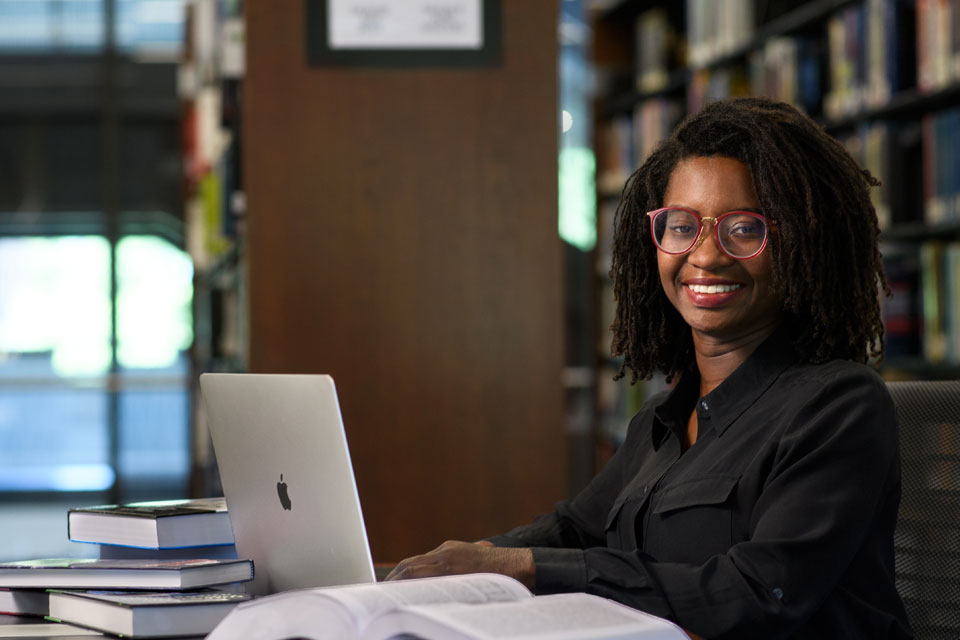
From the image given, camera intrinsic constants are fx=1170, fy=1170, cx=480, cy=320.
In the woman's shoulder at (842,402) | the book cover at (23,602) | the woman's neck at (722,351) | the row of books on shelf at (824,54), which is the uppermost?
the row of books on shelf at (824,54)

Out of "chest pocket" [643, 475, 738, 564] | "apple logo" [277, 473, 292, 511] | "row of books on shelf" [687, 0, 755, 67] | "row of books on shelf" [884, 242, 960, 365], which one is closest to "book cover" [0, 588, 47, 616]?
"apple logo" [277, 473, 292, 511]

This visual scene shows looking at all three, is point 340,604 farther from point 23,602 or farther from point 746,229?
point 746,229

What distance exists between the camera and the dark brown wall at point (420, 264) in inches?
93.5

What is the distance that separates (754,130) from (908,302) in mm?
1860

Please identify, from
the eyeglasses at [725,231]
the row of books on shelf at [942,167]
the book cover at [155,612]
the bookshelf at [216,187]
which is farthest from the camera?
the bookshelf at [216,187]

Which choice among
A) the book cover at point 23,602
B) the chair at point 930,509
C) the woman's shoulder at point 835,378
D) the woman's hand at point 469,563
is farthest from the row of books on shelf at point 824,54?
the book cover at point 23,602

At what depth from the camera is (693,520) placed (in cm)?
118

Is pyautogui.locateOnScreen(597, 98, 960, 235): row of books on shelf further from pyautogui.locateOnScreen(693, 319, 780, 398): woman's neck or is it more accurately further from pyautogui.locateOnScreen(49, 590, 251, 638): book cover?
pyautogui.locateOnScreen(49, 590, 251, 638): book cover

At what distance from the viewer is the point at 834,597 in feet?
3.62

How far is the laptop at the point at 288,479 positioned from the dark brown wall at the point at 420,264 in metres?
1.16

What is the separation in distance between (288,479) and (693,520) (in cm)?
41

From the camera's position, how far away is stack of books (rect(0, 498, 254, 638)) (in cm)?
103

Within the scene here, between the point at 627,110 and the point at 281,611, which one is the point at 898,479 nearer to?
the point at 281,611

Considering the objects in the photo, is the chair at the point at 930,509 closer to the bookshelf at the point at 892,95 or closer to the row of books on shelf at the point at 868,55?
the bookshelf at the point at 892,95
